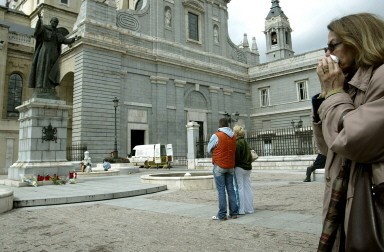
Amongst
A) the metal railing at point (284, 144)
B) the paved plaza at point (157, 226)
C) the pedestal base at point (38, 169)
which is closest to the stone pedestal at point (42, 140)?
the pedestal base at point (38, 169)

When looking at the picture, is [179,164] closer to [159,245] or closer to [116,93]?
[116,93]

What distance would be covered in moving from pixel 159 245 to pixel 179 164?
24.4 metres

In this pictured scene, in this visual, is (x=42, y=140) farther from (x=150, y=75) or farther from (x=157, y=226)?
(x=150, y=75)

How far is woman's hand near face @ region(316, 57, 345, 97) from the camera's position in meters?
1.57

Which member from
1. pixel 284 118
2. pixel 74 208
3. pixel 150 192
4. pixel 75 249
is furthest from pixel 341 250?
pixel 284 118

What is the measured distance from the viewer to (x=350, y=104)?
146 cm

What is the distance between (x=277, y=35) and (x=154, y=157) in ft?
144

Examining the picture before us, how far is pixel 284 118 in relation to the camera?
36812mm

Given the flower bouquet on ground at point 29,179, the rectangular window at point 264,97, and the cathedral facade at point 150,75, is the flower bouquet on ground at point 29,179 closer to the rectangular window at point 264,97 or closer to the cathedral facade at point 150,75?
the cathedral facade at point 150,75

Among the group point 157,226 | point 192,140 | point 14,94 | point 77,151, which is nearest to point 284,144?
point 192,140

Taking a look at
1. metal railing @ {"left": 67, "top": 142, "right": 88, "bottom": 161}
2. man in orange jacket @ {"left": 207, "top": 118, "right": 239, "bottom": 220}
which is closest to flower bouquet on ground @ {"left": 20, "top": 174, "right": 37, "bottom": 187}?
man in orange jacket @ {"left": 207, "top": 118, "right": 239, "bottom": 220}

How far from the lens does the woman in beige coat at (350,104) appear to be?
1270 mm

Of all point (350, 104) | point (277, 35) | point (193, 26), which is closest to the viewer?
point (350, 104)

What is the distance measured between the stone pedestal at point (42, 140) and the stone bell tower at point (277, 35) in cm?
5168
